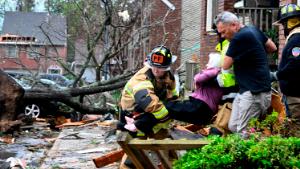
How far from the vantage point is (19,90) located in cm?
1309

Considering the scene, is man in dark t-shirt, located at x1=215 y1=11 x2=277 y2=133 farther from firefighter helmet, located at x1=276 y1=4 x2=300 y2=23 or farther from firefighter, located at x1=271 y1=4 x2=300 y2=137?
firefighter helmet, located at x1=276 y1=4 x2=300 y2=23

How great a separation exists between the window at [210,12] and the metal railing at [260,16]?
101 inches

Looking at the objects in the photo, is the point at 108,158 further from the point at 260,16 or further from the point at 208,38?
the point at 208,38

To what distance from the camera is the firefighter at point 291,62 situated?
5809mm

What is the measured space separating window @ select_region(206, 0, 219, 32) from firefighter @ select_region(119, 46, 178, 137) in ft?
29.7

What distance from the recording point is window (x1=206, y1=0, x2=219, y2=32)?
14.8 meters

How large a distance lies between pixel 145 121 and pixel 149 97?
0.35 meters

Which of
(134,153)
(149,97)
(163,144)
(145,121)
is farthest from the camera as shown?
(145,121)

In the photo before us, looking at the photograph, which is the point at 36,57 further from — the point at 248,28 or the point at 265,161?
the point at 265,161

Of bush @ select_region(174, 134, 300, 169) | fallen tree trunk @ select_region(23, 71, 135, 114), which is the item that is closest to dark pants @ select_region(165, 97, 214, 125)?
bush @ select_region(174, 134, 300, 169)

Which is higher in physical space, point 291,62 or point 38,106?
point 291,62

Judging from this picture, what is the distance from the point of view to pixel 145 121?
5.63 metres

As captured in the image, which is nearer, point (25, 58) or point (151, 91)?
point (151, 91)

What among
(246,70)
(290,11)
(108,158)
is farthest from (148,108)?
(290,11)
